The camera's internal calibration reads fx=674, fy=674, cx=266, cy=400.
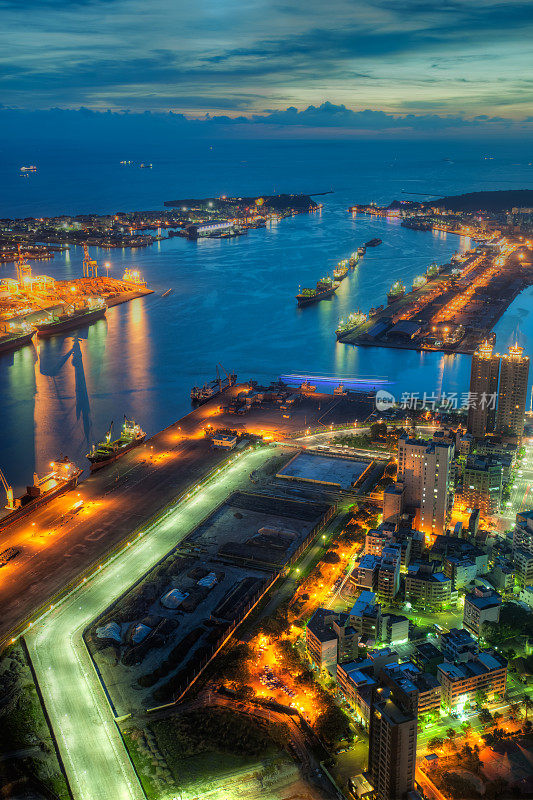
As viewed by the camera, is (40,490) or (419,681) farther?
(40,490)

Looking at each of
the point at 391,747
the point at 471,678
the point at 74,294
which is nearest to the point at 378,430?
the point at 471,678

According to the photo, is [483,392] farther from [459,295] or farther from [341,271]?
[341,271]

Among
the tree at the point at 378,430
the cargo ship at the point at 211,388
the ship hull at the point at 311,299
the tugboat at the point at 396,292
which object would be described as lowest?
the cargo ship at the point at 211,388

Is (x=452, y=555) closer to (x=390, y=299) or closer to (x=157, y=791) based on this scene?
(x=157, y=791)

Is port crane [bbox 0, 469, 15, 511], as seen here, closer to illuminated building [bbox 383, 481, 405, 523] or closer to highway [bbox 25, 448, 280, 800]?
highway [bbox 25, 448, 280, 800]

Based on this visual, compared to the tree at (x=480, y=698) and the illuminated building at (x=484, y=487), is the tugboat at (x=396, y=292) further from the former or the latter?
the tree at (x=480, y=698)

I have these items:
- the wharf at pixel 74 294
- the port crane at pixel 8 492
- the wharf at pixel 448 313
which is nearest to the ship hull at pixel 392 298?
the wharf at pixel 448 313
